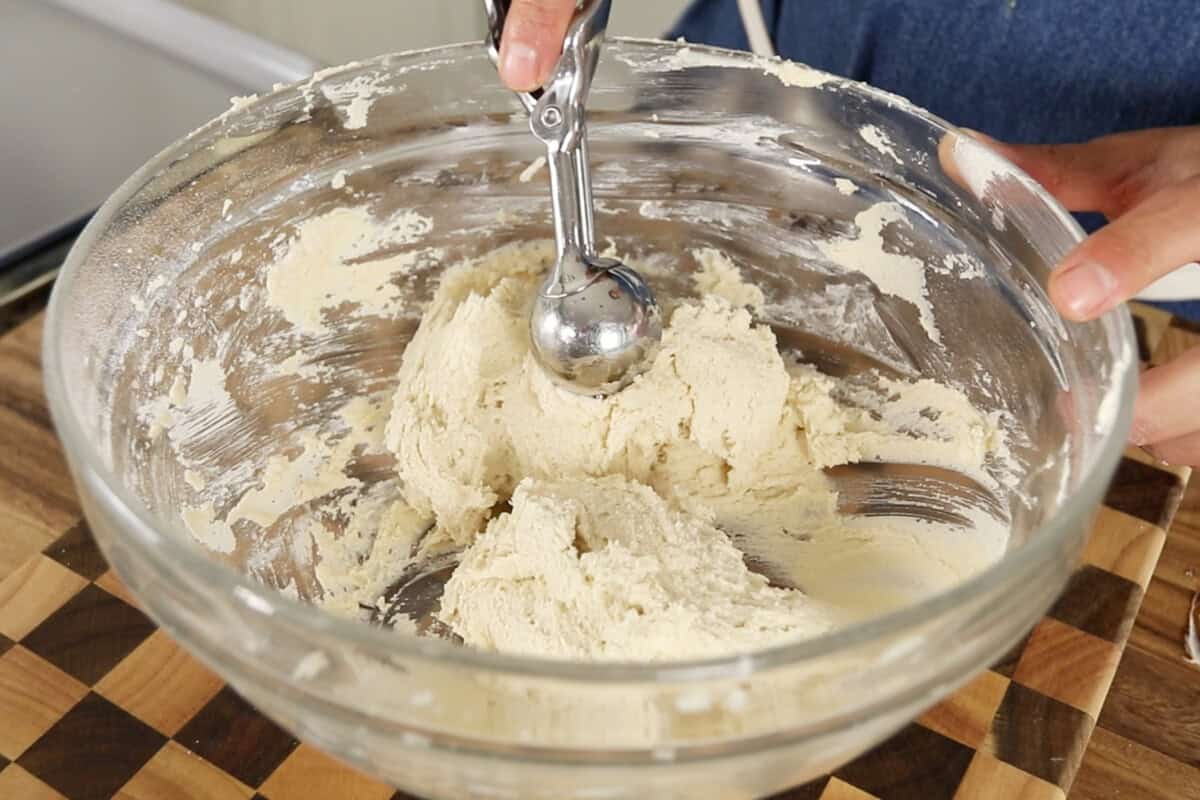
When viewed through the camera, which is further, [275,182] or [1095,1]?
[1095,1]

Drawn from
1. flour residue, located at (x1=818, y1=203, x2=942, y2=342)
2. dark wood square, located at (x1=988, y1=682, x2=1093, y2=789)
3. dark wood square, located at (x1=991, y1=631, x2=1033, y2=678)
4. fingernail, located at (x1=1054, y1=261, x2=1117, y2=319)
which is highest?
fingernail, located at (x1=1054, y1=261, x2=1117, y2=319)

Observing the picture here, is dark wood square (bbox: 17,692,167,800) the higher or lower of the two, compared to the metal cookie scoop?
lower

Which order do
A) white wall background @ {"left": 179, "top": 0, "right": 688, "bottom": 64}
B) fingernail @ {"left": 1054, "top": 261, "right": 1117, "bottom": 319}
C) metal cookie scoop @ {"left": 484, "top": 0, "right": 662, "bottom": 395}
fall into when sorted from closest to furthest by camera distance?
fingernail @ {"left": 1054, "top": 261, "right": 1117, "bottom": 319}, metal cookie scoop @ {"left": 484, "top": 0, "right": 662, "bottom": 395}, white wall background @ {"left": 179, "top": 0, "right": 688, "bottom": 64}

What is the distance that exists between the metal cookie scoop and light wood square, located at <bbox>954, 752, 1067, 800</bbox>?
332 millimetres

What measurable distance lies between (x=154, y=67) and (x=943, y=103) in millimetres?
863

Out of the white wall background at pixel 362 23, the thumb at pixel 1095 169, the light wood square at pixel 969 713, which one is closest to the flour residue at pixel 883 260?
the thumb at pixel 1095 169

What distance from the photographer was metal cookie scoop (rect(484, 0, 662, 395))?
0.71 metres

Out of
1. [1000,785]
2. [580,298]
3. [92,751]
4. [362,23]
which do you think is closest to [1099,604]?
[1000,785]

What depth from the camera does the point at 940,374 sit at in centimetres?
83

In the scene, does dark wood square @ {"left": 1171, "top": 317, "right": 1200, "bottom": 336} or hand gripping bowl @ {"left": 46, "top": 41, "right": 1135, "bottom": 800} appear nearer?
hand gripping bowl @ {"left": 46, "top": 41, "right": 1135, "bottom": 800}

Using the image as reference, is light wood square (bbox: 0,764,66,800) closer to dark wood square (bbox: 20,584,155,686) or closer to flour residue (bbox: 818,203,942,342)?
dark wood square (bbox: 20,584,155,686)

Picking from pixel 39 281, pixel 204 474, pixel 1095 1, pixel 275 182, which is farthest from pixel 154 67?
pixel 1095 1

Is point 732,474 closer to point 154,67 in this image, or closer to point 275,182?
point 275,182

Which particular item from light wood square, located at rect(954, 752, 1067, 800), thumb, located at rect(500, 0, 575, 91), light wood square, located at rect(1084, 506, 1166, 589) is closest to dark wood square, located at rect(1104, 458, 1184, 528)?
light wood square, located at rect(1084, 506, 1166, 589)
